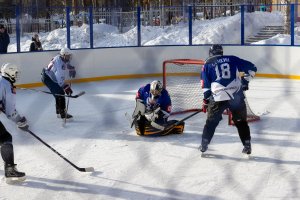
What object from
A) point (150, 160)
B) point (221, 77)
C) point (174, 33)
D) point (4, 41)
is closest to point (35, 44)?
point (4, 41)

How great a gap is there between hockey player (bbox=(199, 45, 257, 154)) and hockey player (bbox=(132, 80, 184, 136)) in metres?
0.83

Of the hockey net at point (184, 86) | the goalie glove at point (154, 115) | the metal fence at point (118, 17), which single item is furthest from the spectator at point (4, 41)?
the goalie glove at point (154, 115)

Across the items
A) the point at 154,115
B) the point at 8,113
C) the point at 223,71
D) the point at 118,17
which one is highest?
the point at 118,17

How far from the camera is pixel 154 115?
16.9 feet

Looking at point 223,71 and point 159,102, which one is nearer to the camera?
point 223,71

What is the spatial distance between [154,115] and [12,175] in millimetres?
1724

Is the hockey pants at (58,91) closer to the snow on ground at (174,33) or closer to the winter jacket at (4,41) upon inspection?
the winter jacket at (4,41)

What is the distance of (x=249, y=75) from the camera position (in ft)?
14.6

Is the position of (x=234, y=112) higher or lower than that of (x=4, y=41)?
lower

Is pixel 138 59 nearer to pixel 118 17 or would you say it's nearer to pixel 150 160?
pixel 118 17

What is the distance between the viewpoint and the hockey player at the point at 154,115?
203 inches

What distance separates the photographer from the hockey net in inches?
253

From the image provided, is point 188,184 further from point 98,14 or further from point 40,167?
point 98,14

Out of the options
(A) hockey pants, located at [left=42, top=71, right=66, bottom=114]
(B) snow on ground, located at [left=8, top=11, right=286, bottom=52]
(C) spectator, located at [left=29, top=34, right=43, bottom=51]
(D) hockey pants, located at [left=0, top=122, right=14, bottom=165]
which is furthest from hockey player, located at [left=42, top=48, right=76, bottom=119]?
(B) snow on ground, located at [left=8, top=11, right=286, bottom=52]
